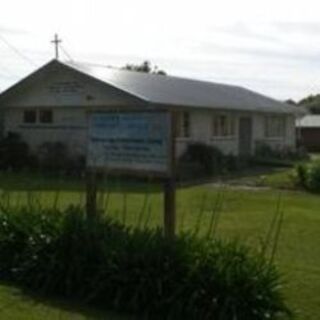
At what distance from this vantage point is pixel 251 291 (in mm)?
7727

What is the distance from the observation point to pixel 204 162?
30.8 metres

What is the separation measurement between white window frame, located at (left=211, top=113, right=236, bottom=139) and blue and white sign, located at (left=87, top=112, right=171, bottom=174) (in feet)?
79.8

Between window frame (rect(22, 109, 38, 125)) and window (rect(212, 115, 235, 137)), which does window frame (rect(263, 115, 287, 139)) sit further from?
window frame (rect(22, 109, 38, 125))

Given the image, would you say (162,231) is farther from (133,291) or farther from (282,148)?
(282,148)

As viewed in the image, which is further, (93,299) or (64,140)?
(64,140)

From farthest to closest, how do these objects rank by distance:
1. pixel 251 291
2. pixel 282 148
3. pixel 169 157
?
pixel 282 148
pixel 169 157
pixel 251 291

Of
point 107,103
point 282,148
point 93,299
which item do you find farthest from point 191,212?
point 282,148

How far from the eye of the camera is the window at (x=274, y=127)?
40.3 meters

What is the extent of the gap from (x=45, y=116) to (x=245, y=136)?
33.4 feet

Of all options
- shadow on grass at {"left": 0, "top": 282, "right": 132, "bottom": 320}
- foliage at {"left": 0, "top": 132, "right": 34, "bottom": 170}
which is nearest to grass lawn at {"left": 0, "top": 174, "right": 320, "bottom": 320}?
shadow on grass at {"left": 0, "top": 282, "right": 132, "bottom": 320}

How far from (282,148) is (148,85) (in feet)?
37.9

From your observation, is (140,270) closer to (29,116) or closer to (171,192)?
(171,192)

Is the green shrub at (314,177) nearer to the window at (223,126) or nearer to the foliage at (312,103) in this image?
the window at (223,126)

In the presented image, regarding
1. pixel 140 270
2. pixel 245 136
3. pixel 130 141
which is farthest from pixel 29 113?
pixel 140 270
